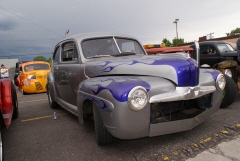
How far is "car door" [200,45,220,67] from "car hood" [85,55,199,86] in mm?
4554

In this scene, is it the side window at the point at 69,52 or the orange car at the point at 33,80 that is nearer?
the side window at the point at 69,52

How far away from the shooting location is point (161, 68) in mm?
2355

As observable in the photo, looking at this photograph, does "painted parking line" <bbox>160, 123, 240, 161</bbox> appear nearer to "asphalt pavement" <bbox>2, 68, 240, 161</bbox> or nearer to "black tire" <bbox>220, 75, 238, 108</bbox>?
"asphalt pavement" <bbox>2, 68, 240, 161</bbox>

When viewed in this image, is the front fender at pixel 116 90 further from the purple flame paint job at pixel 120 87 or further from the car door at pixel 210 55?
the car door at pixel 210 55

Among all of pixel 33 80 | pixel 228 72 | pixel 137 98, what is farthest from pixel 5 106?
pixel 33 80

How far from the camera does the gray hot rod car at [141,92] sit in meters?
2.02

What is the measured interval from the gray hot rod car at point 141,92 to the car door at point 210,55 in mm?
3906

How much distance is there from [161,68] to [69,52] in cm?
211

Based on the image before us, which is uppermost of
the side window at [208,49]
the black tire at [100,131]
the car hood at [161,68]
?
the side window at [208,49]

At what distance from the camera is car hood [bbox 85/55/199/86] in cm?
228

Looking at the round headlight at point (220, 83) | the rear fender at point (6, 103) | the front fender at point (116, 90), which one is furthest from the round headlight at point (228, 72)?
the rear fender at point (6, 103)

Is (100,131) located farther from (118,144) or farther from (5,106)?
(5,106)

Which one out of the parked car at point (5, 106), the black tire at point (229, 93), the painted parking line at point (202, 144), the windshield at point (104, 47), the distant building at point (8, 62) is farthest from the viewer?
the distant building at point (8, 62)

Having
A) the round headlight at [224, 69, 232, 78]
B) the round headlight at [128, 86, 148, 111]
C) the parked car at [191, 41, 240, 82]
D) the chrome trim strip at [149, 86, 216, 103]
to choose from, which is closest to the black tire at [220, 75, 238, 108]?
the round headlight at [224, 69, 232, 78]
